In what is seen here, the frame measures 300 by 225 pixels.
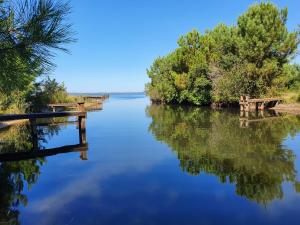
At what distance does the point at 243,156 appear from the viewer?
9.84 metres

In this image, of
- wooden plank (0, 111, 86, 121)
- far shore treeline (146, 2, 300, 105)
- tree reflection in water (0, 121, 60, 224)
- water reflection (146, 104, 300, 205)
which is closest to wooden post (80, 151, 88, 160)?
tree reflection in water (0, 121, 60, 224)

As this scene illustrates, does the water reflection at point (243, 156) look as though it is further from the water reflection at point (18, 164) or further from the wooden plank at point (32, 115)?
the wooden plank at point (32, 115)

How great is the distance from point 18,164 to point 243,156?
6977 mm

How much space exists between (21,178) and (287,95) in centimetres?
2810

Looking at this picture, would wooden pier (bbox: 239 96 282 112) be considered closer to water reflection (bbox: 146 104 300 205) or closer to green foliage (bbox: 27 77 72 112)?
water reflection (bbox: 146 104 300 205)

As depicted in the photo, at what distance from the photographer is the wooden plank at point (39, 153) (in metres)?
10.4

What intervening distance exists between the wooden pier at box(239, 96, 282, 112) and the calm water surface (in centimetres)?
1405


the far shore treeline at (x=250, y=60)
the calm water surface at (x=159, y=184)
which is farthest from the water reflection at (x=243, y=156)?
the far shore treeline at (x=250, y=60)

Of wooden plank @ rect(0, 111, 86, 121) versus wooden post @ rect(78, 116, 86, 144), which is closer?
wooden plank @ rect(0, 111, 86, 121)

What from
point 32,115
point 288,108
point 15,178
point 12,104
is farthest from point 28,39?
point 288,108

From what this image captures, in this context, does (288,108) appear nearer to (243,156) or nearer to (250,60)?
(250,60)

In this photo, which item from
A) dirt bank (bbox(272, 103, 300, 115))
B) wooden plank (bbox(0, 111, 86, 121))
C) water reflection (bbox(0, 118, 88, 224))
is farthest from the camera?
dirt bank (bbox(272, 103, 300, 115))

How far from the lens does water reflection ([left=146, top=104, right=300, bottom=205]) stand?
696cm

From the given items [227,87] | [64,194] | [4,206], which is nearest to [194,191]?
[64,194]
